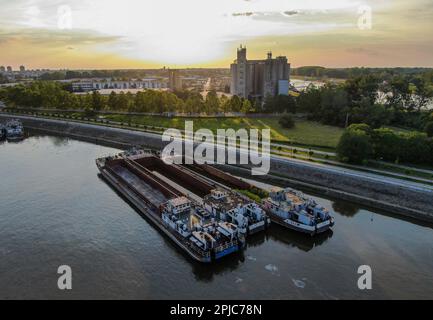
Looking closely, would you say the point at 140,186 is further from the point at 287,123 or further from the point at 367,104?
the point at 367,104

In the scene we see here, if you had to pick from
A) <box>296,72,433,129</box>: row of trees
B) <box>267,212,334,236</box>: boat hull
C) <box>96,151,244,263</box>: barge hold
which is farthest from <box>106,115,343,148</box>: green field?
<box>96,151,244,263</box>: barge hold

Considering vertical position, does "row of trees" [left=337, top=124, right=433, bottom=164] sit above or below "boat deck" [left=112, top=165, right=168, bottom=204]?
above

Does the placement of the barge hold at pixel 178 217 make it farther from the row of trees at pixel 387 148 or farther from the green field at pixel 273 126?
the green field at pixel 273 126

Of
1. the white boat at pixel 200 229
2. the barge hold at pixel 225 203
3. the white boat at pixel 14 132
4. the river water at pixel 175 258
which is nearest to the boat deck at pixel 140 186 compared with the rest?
the river water at pixel 175 258

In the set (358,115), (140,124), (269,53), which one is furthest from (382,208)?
(269,53)

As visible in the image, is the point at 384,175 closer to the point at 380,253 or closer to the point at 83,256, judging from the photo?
the point at 380,253

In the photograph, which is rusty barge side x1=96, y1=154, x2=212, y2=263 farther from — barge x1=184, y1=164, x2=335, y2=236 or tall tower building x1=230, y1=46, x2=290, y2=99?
tall tower building x1=230, y1=46, x2=290, y2=99
